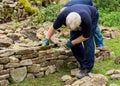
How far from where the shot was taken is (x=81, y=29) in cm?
662

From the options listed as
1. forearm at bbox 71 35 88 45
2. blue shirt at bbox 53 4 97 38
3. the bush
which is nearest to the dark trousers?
forearm at bbox 71 35 88 45

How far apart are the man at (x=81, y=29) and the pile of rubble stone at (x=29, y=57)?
283mm

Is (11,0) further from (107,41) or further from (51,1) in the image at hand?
(107,41)

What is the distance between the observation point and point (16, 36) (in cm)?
804

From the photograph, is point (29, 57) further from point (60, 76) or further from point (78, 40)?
point (78, 40)

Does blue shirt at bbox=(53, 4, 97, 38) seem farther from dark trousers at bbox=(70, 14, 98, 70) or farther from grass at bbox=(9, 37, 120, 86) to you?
grass at bbox=(9, 37, 120, 86)

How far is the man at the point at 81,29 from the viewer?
647 centimetres

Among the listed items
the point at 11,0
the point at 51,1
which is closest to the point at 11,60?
the point at 11,0

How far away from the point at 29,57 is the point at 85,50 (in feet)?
3.25

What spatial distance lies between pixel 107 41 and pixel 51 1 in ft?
9.78

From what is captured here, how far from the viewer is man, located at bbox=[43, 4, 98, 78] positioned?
21.2 feet

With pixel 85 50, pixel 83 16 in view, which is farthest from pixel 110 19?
pixel 83 16

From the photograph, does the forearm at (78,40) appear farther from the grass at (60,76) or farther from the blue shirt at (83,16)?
the grass at (60,76)

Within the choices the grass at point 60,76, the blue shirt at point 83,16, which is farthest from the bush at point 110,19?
the blue shirt at point 83,16
